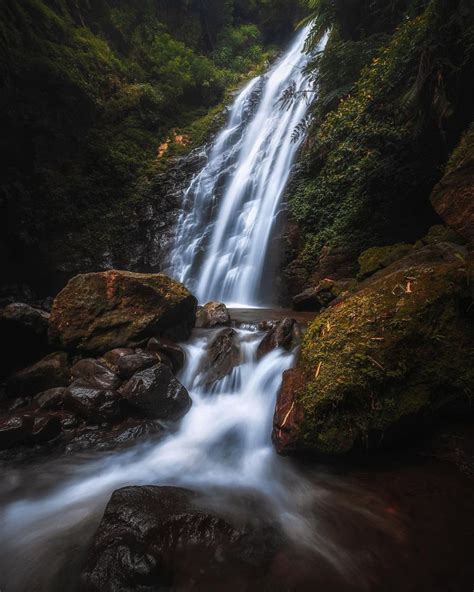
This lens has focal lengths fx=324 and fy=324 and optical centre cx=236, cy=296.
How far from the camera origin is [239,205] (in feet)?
36.0

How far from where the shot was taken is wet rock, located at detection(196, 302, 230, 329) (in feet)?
20.8

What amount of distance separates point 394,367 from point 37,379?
14.8 feet

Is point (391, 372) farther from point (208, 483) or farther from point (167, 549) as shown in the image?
point (167, 549)

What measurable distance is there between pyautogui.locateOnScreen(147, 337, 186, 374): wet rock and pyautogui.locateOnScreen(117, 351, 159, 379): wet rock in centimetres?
47

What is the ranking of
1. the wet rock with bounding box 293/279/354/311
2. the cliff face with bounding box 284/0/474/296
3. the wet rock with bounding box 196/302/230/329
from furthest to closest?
the wet rock with bounding box 293/279/354/311
the wet rock with bounding box 196/302/230/329
the cliff face with bounding box 284/0/474/296

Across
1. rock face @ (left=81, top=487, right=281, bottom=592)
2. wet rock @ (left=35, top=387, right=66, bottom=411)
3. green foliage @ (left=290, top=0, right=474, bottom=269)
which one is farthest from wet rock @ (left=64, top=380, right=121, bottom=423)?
green foliage @ (left=290, top=0, right=474, bottom=269)

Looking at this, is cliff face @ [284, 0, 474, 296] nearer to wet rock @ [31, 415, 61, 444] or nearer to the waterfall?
the waterfall

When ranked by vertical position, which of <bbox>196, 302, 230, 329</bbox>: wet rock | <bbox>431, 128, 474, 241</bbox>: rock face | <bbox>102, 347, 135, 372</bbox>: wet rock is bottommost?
<bbox>102, 347, 135, 372</bbox>: wet rock

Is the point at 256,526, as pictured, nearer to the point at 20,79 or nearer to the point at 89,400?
the point at 89,400

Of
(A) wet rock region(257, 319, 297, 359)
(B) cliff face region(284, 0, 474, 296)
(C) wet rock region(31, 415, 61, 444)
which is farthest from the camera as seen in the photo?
(B) cliff face region(284, 0, 474, 296)

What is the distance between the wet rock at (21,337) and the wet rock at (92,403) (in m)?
1.36

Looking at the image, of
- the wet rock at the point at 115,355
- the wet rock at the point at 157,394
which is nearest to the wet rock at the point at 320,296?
the wet rock at the point at 157,394

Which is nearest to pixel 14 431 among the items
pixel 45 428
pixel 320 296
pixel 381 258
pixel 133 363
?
pixel 45 428

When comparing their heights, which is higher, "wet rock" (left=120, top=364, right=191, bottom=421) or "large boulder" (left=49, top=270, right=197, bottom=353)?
"large boulder" (left=49, top=270, right=197, bottom=353)
